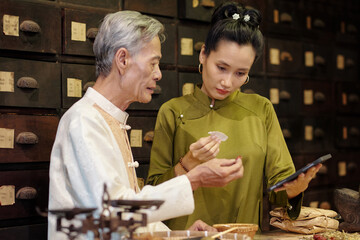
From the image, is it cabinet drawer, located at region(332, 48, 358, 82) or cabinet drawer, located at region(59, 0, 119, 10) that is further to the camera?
cabinet drawer, located at region(332, 48, 358, 82)

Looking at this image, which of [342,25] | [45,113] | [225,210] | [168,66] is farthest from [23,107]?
[342,25]

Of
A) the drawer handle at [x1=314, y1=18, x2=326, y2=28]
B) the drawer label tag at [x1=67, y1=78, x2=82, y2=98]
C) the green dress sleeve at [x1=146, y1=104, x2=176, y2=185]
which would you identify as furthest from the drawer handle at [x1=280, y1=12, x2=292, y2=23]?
the green dress sleeve at [x1=146, y1=104, x2=176, y2=185]

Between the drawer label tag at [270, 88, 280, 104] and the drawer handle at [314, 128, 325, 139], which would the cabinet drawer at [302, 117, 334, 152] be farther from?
the drawer label tag at [270, 88, 280, 104]

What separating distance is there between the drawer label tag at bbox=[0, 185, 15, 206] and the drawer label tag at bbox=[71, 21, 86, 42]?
832 mm

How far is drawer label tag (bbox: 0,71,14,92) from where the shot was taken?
2491mm

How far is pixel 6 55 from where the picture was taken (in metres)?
2.54

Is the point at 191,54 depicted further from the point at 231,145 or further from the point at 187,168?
the point at 187,168

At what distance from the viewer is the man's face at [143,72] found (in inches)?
71.0

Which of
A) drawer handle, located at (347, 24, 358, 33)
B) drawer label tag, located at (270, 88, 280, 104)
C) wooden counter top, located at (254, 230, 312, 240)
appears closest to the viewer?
wooden counter top, located at (254, 230, 312, 240)

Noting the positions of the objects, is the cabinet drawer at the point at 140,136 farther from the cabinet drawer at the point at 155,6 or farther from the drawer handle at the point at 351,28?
the drawer handle at the point at 351,28

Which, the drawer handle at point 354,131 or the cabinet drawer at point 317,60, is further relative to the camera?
the drawer handle at point 354,131

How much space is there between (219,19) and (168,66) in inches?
35.5

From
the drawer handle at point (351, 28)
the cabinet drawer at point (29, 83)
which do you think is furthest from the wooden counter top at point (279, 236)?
the drawer handle at point (351, 28)

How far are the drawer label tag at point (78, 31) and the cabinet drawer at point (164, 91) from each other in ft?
1.66
